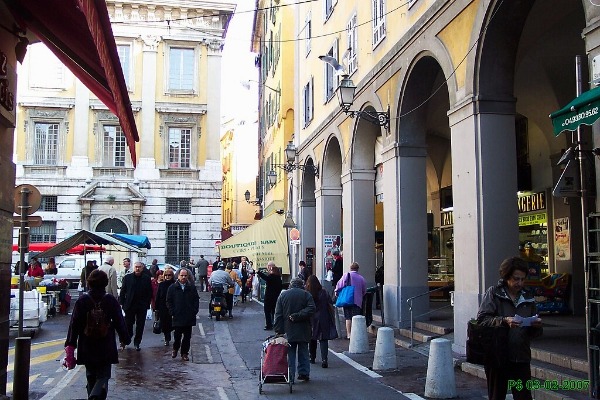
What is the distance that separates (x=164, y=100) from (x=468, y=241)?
33340 millimetres

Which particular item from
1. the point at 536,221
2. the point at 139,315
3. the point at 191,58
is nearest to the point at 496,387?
the point at 139,315

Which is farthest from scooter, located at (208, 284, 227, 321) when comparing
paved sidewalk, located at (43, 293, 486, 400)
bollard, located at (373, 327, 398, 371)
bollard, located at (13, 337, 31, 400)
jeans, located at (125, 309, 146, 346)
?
bollard, located at (13, 337, 31, 400)

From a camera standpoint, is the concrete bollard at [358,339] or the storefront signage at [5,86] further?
the concrete bollard at [358,339]

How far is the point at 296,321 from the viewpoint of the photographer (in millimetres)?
10461

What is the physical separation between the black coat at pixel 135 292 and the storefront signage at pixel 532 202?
10.3 m

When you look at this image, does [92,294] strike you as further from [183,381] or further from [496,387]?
[496,387]

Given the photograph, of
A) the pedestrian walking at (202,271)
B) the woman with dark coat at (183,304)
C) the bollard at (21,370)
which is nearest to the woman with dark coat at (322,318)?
the woman with dark coat at (183,304)

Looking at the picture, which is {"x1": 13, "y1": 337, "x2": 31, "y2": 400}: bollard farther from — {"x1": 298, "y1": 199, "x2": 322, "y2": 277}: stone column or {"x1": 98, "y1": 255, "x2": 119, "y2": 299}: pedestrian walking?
{"x1": 298, "y1": 199, "x2": 322, "y2": 277}: stone column

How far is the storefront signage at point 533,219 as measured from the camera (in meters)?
18.0

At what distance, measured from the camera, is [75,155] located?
40875mm

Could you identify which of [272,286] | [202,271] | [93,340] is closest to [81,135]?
[202,271]

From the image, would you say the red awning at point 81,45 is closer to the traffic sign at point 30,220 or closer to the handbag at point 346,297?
the traffic sign at point 30,220

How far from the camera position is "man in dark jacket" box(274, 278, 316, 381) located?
10445 millimetres

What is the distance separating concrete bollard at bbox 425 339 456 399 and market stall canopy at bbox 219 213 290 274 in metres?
13.3
